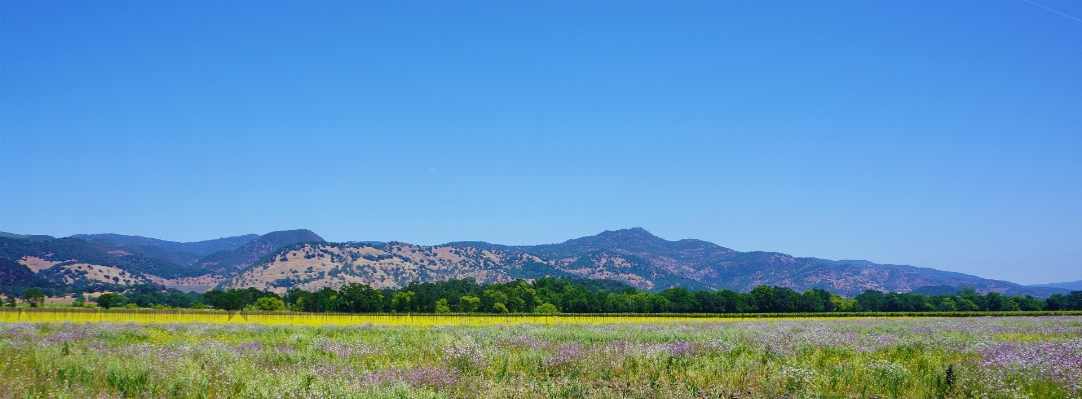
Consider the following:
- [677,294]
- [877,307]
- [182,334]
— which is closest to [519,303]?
[677,294]

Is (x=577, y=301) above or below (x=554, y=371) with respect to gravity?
below

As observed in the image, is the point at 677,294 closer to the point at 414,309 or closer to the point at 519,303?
the point at 519,303

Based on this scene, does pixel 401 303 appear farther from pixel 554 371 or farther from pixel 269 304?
pixel 554 371

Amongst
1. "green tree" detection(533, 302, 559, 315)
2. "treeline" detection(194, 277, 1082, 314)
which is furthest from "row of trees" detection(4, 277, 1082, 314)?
"green tree" detection(533, 302, 559, 315)

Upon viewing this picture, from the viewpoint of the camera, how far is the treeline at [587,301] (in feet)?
424

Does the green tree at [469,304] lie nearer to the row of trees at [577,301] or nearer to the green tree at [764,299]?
the row of trees at [577,301]

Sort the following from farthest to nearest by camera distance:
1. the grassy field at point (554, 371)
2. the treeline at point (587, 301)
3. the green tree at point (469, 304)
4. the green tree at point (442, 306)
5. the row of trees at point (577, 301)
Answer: the green tree at point (442, 306) → the green tree at point (469, 304) → the treeline at point (587, 301) → the row of trees at point (577, 301) → the grassy field at point (554, 371)

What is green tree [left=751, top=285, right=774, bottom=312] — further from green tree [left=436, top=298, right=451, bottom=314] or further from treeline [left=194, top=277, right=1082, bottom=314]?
green tree [left=436, top=298, right=451, bottom=314]

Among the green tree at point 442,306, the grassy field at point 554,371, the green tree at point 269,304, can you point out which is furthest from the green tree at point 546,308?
the grassy field at point 554,371

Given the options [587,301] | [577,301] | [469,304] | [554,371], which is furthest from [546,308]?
[554,371]

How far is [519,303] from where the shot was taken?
142750 millimetres

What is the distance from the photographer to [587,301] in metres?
146

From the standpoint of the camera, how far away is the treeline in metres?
129

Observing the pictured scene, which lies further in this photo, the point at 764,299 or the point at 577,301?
the point at 577,301
